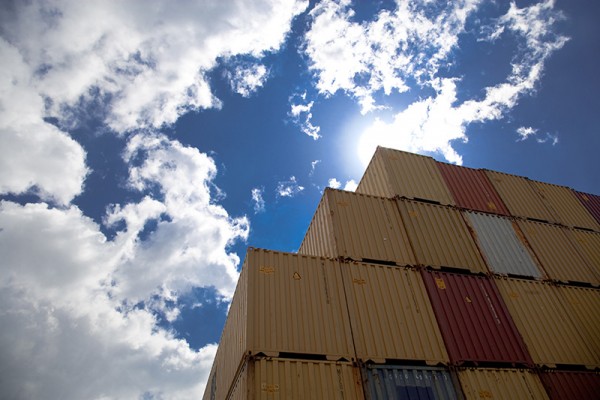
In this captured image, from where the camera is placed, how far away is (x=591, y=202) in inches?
788

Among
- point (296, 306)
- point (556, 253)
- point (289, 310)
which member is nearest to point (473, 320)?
point (296, 306)

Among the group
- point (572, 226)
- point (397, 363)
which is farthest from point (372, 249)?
point (572, 226)

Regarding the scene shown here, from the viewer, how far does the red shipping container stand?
63.0 feet

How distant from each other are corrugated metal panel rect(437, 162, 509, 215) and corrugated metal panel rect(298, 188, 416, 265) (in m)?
3.81

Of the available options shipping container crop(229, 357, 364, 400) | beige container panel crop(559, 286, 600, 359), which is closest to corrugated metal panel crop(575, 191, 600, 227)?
beige container panel crop(559, 286, 600, 359)

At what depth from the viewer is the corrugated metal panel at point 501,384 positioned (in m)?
9.58

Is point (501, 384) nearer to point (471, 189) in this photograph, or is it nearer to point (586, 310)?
point (586, 310)

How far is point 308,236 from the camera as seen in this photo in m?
14.8

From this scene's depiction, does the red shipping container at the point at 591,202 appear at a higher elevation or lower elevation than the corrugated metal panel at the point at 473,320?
higher

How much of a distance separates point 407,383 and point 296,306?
341 centimetres

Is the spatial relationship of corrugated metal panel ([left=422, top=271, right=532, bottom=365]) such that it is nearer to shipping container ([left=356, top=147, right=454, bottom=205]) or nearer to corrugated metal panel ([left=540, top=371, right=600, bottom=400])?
corrugated metal panel ([left=540, top=371, right=600, bottom=400])

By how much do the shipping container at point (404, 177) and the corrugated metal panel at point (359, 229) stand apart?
3.60 feet

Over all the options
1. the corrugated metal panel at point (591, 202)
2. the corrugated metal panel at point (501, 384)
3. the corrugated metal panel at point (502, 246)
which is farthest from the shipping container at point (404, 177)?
the corrugated metal panel at point (591, 202)

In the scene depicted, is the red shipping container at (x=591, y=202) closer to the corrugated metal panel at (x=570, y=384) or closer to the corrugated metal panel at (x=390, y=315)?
the corrugated metal panel at (x=570, y=384)
